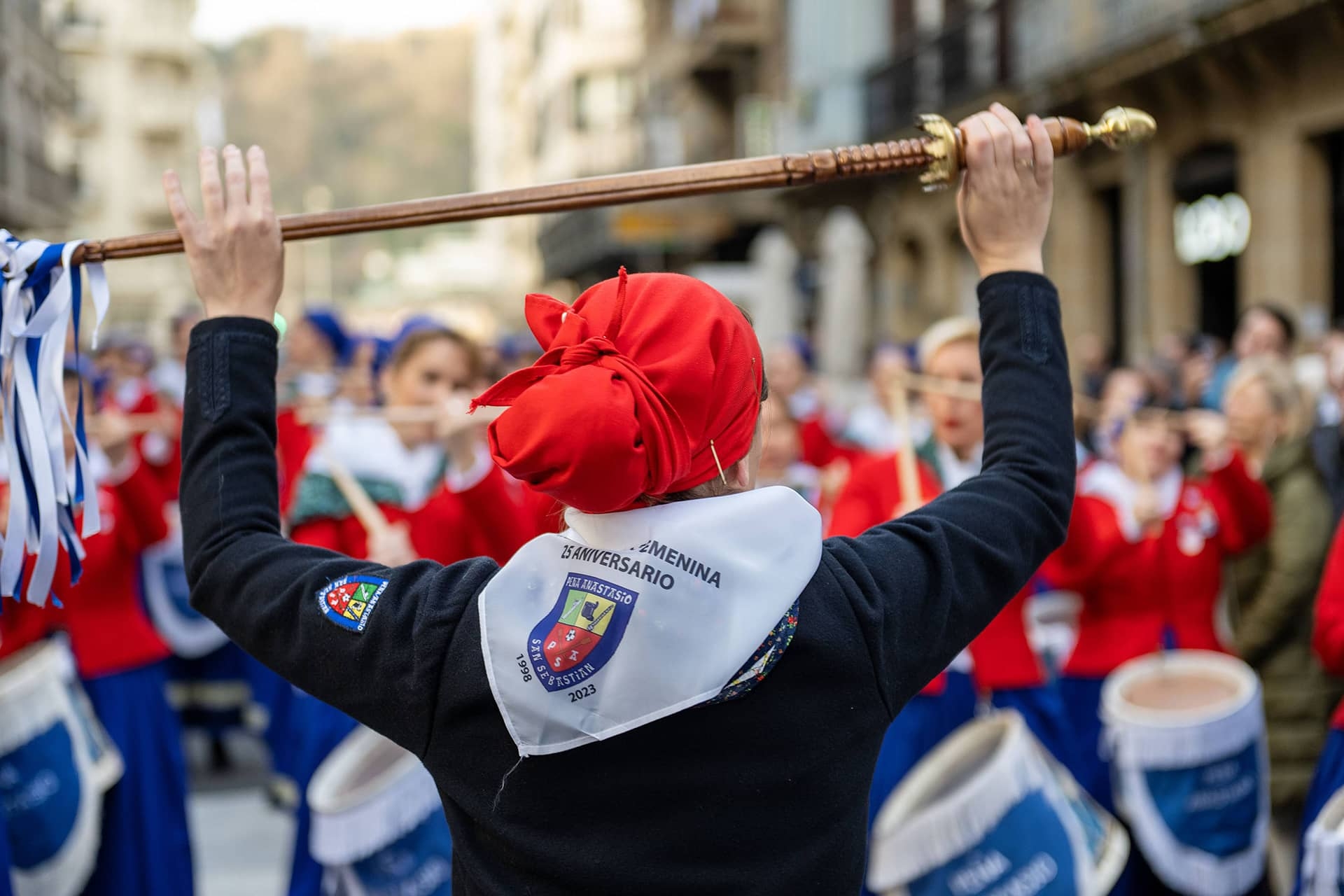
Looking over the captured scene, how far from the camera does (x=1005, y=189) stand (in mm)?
1663

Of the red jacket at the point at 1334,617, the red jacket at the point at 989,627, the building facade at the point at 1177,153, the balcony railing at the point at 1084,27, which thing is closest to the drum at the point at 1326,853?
the red jacket at the point at 1334,617

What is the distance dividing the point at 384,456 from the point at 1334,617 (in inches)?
109

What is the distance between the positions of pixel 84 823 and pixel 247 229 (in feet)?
7.87

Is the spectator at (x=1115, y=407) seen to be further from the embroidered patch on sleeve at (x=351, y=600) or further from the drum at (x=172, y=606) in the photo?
the embroidered patch on sleeve at (x=351, y=600)

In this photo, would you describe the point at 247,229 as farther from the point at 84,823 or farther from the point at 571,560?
the point at 84,823

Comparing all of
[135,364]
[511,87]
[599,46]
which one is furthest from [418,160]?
[135,364]

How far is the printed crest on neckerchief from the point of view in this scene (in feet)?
4.70

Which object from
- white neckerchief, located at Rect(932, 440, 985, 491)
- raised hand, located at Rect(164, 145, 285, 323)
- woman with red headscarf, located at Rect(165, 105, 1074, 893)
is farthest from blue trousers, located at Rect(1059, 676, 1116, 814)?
raised hand, located at Rect(164, 145, 285, 323)

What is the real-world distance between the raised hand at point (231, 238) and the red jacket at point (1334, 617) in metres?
2.63

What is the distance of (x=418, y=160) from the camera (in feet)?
325

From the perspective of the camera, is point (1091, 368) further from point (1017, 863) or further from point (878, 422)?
point (1017, 863)

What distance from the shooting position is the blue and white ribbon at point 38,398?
1.87 metres

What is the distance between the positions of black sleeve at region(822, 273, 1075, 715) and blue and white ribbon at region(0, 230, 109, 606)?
39.4 inches

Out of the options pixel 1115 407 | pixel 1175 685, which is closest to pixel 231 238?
pixel 1175 685
